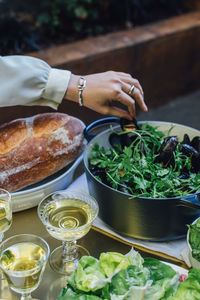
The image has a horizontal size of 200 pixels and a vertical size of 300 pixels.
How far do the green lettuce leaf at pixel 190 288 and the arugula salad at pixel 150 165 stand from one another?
0.25 metres

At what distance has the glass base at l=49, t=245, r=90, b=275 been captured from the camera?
108 centimetres

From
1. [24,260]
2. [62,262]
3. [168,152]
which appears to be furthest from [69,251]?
[168,152]

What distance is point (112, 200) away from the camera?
3.43ft

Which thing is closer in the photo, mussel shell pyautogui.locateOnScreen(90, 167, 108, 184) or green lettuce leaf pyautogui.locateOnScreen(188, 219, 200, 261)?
green lettuce leaf pyautogui.locateOnScreen(188, 219, 200, 261)

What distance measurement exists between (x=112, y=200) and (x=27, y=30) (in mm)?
2464

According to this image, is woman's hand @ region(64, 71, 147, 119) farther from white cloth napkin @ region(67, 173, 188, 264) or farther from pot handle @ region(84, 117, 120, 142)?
white cloth napkin @ region(67, 173, 188, 264)

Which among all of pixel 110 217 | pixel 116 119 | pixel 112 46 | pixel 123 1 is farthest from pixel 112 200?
pixel 123 1

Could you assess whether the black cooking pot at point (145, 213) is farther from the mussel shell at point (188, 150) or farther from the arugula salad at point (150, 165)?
the mussel shell at point (188, 150)

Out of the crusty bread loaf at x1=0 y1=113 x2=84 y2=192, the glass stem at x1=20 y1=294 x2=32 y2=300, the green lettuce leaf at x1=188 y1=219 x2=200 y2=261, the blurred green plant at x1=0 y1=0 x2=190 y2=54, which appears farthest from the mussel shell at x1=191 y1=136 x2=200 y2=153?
the blurred green plant at x1=0 y1=0 x2=190 y2=54

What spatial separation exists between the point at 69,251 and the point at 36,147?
1.24 ft

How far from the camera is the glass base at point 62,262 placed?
108 centimetres

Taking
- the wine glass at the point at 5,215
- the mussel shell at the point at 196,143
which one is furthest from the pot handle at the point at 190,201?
the wine glass at the point at 5,215

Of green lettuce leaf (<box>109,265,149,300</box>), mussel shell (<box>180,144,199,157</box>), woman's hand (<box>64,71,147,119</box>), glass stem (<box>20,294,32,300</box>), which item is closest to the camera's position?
green lettuce leaf (<box>109,265,149,300</box>)

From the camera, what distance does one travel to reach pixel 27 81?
4.38 feet
